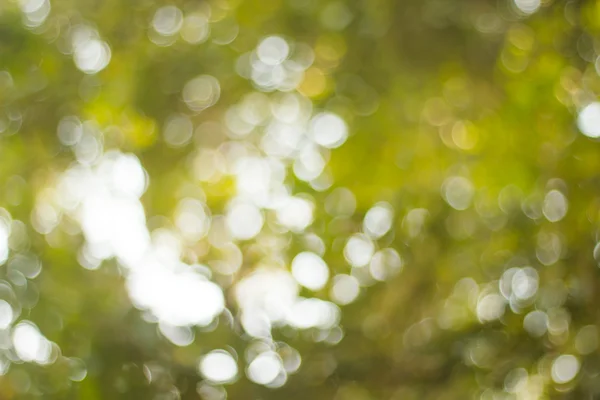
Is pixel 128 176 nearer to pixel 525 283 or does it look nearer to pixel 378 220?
pixel 378 220

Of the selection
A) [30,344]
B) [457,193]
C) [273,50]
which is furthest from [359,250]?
[30,344]

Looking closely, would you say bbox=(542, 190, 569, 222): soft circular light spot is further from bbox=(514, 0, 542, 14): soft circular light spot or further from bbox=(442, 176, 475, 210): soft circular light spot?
bbox=(514, 0, 542, 14): soft circular light spot

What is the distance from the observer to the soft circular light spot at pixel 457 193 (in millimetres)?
1324

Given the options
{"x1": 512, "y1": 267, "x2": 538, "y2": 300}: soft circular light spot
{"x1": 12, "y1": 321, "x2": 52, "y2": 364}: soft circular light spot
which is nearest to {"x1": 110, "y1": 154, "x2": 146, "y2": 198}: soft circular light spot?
{"x1": 12, "y1": 321, "x2": 52, "y2": 364}: soft circular light spot

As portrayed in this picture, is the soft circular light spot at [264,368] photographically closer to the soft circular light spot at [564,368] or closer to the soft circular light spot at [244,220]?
the soft circular light spot at [244,220]

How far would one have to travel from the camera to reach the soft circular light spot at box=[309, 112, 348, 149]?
1.40m

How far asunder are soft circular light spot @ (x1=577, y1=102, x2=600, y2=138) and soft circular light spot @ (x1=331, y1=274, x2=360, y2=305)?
49cm

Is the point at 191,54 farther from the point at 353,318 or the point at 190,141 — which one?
the point at 353,318

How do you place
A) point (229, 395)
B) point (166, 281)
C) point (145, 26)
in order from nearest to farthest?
1. point (229, 395)
2. point (166, 281)
3. point (145, 26)

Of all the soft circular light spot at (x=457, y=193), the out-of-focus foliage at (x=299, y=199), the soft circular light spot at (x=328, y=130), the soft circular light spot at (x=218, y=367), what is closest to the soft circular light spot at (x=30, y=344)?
the out-of-focus foliage at (x=299, y=199)

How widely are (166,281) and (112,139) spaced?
0.99ft

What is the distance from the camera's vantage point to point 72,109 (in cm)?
128

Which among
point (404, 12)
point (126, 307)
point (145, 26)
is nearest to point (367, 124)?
point (404, 12)

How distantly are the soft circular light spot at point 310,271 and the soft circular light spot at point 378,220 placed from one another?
0.11m
